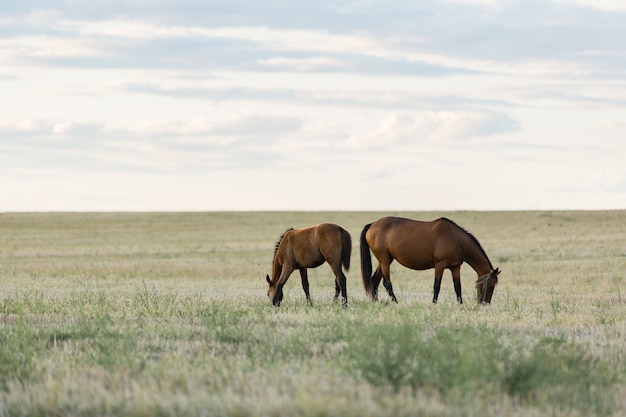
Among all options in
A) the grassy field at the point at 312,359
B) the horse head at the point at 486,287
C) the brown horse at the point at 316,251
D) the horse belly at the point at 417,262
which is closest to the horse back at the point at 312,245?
the brown horse at the point at 316,251

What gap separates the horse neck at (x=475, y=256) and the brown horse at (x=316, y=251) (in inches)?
87.7

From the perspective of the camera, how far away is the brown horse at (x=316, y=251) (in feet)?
53.4

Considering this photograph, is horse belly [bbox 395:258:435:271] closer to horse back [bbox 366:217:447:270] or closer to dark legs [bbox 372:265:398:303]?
horse back [bbox 366:217:447:270]

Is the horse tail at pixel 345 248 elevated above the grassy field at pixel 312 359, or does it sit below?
above

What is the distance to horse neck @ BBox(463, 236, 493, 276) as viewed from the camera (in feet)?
55.0

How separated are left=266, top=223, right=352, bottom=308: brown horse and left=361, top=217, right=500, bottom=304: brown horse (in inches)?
44.2

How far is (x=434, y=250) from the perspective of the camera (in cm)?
1677

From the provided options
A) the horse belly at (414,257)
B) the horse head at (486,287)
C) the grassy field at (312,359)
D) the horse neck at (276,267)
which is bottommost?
the grassy field at (312,359)

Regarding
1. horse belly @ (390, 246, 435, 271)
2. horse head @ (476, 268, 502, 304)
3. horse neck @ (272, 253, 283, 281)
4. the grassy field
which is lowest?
the grassy field

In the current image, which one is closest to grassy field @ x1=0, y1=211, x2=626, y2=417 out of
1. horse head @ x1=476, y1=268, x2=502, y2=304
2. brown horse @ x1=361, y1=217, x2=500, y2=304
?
horse head @ x1=476, y1=268, x2=502, y2=304

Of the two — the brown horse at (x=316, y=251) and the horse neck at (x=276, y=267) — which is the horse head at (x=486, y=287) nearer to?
the brown horse at (x=316, y=251)

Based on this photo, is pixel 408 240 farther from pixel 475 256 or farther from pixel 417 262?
pixel 475 256

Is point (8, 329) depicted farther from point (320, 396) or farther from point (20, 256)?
point (20, 256)

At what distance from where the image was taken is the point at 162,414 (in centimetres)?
728
